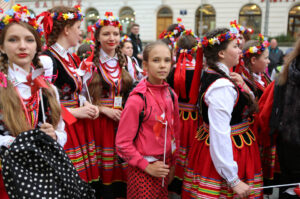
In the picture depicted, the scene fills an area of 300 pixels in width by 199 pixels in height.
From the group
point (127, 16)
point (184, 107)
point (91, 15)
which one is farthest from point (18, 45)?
point (91, 15)

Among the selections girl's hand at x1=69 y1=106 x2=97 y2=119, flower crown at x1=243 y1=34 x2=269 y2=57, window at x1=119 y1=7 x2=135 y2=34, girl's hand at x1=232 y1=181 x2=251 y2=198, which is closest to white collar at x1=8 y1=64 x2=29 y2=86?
girl's hand at x1=69 y1=106 x2=97 y2=119

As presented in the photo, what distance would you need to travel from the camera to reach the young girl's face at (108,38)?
3.07 meters

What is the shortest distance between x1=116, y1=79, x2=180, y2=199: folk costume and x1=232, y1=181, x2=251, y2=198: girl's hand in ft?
1.95

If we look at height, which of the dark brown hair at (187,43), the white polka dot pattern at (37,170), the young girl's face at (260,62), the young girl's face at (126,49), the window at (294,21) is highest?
the window at (294,21)

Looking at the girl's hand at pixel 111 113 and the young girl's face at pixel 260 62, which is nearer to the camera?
the girl's hand at pixel 111 113

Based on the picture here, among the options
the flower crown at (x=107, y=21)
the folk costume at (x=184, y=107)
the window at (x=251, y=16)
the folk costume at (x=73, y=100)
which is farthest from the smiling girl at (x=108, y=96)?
the window at (x=251, y=16)

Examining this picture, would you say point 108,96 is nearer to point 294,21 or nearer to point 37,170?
point 37,170

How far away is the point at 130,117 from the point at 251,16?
21.3 m

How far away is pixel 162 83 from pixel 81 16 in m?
1.22

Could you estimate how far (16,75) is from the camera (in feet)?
6.46

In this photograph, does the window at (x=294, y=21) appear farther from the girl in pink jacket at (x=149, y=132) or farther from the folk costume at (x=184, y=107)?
the girl in pink jacket at (x=149, y=132)

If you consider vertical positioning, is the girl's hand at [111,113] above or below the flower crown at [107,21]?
below

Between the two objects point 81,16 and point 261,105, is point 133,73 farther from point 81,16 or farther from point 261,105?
point 261,105

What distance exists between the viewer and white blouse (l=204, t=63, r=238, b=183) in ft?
6.72
